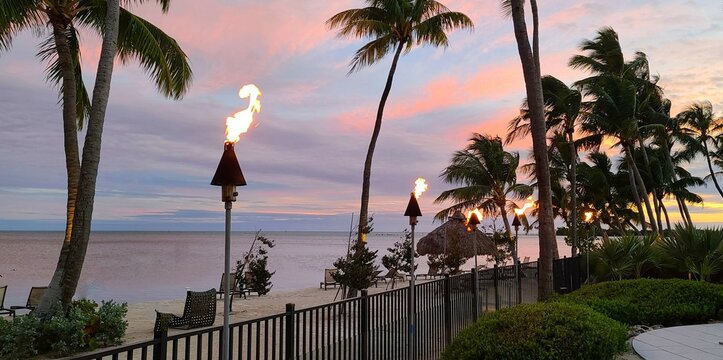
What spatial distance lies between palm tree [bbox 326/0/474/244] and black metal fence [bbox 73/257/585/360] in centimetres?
905

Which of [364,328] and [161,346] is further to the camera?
[364,328]

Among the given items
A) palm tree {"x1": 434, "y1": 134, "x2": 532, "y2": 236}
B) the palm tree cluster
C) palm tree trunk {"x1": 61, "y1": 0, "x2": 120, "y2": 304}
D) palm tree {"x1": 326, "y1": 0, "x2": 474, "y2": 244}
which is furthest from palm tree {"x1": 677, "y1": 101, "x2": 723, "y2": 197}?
palm tree trunk {"x1": 61, "y1": 0, "x2": 120, "y2": 304}

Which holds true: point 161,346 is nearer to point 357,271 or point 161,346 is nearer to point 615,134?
point 357,271

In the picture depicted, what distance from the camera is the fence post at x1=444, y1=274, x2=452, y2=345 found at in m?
8.97

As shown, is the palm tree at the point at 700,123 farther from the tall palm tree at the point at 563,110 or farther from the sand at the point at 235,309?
the sand at the point at 235,309

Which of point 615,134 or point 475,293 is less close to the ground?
point 615,134

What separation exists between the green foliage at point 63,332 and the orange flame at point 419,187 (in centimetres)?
573

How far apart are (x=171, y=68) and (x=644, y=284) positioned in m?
12.5

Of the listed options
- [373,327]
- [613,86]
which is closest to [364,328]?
[373,327]

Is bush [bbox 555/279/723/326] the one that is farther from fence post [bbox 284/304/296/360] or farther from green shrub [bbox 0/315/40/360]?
green shrub [bbox 0/315/40/360]

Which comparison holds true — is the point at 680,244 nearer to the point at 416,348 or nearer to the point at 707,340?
the point at 707,340

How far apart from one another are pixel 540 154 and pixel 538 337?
21.3 ft

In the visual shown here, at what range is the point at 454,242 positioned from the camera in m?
26.3

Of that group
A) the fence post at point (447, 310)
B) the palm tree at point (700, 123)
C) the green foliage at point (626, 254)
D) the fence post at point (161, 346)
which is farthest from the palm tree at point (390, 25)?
the palm tree at point (700, 123)
